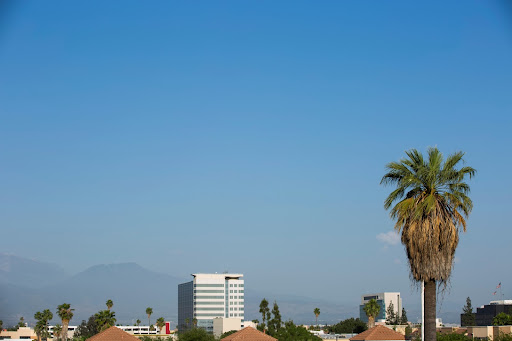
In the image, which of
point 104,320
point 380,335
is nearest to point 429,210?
point 380,335

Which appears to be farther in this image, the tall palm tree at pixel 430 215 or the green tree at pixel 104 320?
the green tree at pixel 104 320

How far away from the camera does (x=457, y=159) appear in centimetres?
2514

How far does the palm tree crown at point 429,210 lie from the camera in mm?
24031

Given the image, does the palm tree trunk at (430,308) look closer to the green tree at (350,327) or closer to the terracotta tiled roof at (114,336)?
the terracotta tiled roof at (114,336)

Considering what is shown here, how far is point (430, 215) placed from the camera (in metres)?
24.3

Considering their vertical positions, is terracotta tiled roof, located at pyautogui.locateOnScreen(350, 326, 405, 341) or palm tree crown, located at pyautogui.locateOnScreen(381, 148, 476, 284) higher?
palm tree crown, located at pyautogui.locateOnScreen(381, 148, 476, 284)

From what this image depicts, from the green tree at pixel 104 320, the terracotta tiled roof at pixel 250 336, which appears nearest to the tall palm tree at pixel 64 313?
the green tree at pixel 104 320

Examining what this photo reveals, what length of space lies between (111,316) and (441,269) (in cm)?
8773

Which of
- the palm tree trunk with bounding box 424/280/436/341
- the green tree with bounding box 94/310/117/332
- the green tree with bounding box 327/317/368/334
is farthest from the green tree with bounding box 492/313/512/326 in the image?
the palm tree trunk with bounding box 424/280/436/341

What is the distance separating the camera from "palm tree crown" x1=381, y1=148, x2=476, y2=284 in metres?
24.0

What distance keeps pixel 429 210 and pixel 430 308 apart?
3.50 m

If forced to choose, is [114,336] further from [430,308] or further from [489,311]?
[489,311]

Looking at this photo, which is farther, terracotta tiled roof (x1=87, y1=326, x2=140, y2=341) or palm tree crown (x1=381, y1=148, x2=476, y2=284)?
terracotta tiled roof (x1=87, y1=326, x2=140, y2=341)

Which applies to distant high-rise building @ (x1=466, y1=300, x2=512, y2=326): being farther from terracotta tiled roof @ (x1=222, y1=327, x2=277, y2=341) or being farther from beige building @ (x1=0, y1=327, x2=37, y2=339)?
terracotta tiled roof @ (x1=222, y1=327, x2=277, y2=341)
